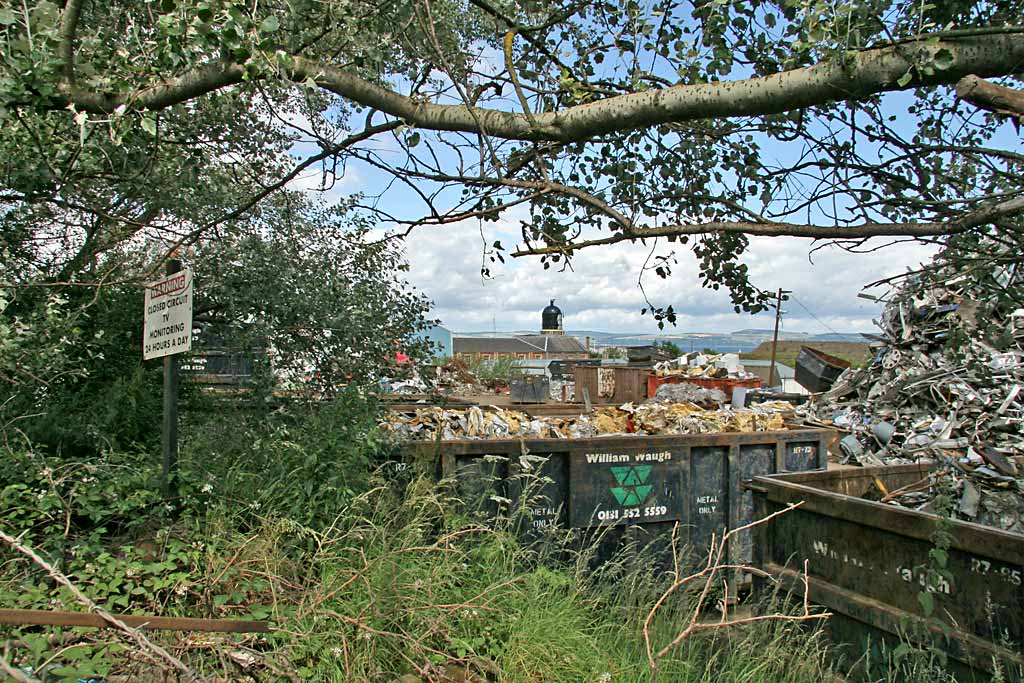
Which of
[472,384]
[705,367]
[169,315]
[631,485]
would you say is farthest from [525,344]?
[169,315]

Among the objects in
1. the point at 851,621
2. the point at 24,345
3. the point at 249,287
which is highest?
the point at 249,287

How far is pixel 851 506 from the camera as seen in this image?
170 inches

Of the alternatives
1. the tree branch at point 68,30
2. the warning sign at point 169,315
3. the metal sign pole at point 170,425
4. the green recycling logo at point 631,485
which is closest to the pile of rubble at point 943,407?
the green recycling logo at point 631,485

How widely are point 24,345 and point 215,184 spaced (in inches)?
86.9

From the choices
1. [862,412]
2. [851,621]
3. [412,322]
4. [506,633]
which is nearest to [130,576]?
[506,633]

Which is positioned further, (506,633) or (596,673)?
(506,633)

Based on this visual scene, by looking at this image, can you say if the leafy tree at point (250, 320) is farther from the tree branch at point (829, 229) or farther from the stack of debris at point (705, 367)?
the stack of debris at point (705, 367)

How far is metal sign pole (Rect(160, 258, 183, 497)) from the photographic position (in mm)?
4457

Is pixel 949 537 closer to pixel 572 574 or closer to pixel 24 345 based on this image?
pixel 572 574

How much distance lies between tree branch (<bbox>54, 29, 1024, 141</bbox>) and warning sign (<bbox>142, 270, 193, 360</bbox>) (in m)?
1.06

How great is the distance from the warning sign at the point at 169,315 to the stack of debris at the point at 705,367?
607 inches

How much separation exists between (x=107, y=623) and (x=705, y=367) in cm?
1957

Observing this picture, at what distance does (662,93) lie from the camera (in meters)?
3.29

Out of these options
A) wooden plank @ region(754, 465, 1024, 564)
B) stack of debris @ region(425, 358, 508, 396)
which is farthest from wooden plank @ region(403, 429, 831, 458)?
stack of debris @ region(425, 358, 508, 396)
